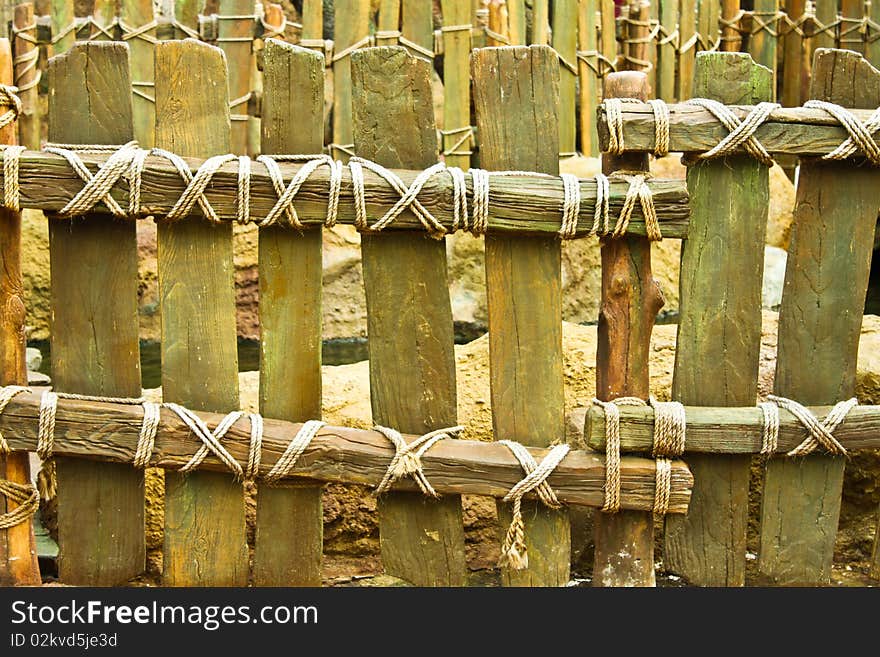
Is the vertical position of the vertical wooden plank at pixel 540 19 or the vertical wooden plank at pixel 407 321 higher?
the vertical wooden plank at pixel 540 19

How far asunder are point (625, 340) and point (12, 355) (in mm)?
1794

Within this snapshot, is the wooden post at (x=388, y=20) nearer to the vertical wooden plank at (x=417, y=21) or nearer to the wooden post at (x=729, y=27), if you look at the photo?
the vertical wooden plank at (x=417, y=21)

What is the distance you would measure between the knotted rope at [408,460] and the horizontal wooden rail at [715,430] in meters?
0.47

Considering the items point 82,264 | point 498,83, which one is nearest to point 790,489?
point 498,83

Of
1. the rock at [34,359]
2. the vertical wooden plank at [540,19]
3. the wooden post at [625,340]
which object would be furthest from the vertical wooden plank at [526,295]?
the vertical wooden plank at [540,19]

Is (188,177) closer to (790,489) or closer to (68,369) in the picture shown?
(68,369)

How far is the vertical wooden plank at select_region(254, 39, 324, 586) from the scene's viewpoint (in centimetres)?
316

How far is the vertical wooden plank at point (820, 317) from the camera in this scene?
10.6 feet

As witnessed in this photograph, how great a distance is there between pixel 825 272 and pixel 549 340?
0.83 metres

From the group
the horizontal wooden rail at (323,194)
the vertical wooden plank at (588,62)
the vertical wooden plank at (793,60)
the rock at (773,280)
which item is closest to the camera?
the horizontal wooden rail at (323,194)

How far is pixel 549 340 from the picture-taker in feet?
10.7

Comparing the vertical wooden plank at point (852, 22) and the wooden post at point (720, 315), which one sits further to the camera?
the vertical wooden plank at point (852, 22)

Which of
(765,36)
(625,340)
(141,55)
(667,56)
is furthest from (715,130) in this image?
(765,36)

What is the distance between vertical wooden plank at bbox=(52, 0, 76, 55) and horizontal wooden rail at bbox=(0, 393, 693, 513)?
470cm
